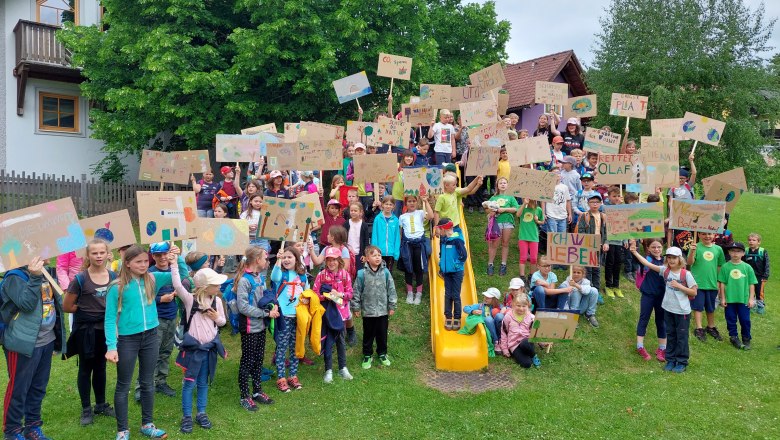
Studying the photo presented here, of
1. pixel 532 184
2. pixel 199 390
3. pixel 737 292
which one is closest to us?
pixel 199 390

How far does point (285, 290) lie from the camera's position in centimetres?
769

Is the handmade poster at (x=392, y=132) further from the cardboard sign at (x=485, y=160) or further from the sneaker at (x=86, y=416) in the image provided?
the sneaker at (x=86, y=416)

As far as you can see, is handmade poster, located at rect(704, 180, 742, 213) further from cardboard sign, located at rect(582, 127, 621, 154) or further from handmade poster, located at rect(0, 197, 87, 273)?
handmade poster, located at rect(0, 197, 87, 273)

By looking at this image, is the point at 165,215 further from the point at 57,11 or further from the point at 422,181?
the point at 57,11

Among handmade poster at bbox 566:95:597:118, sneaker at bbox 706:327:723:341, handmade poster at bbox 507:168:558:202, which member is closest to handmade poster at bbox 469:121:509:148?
handmade poster at bbox 507:168:558:202

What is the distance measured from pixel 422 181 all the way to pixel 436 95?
4.89m

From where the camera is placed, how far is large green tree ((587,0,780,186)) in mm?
18234

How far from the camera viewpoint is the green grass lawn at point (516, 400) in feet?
22.3

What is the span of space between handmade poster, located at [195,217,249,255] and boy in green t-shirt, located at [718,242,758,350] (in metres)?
7.69

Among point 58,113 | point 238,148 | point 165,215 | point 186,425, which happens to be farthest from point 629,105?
point 58,113

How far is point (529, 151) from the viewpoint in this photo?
39.2 ft

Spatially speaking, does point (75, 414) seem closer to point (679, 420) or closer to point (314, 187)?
point (314, 187)

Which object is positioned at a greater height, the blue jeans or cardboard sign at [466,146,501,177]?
cardboard sign at [466,146,501,177]

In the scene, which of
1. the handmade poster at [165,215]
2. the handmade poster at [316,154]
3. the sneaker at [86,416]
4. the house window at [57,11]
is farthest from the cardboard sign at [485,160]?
the house window at [57,11]
